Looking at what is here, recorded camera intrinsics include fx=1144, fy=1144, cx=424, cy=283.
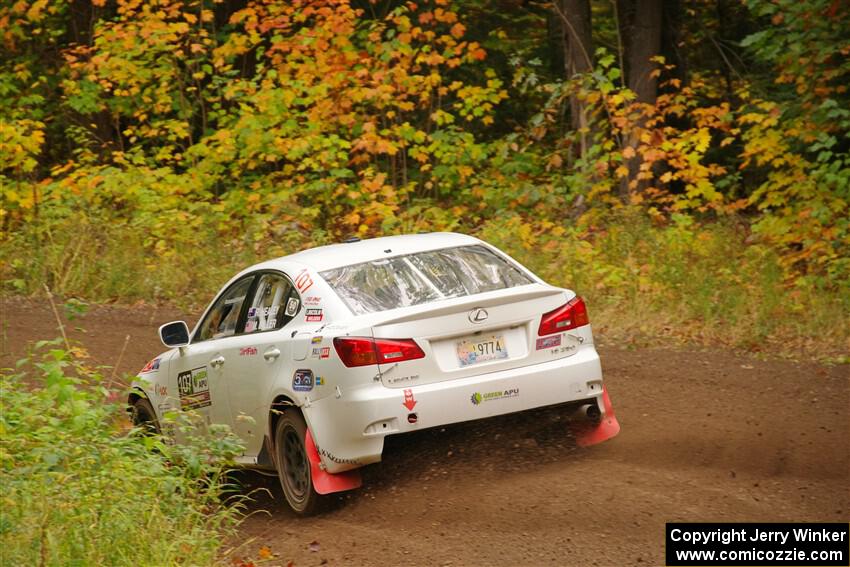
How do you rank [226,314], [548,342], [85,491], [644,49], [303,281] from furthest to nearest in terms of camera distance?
[644,49]
[226,314]
[303,281]
[548,342]
[85,491]

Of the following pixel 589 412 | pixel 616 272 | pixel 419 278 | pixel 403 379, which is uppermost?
pixel 419 278

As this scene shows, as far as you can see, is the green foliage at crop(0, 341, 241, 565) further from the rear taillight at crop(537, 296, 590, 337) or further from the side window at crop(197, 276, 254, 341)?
the rear taillight at crop(537, 296, 590, 337)

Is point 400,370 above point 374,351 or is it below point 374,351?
below

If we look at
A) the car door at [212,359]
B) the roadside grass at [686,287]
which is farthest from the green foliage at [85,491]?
the roadside grass at [686,287]

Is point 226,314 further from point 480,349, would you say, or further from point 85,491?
point 85,491

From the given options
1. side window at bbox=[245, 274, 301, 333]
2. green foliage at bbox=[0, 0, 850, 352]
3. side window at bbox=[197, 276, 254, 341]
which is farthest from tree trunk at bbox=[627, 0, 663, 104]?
side window at bbox=[245, 274, 301, 333]

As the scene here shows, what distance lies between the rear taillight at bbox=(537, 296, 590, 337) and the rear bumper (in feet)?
0.72

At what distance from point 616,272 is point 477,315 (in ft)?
22.6

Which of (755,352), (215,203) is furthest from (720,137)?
(755,352)

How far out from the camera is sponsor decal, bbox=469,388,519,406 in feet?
22.9

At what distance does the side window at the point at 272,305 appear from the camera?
7.62 metres

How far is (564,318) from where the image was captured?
7.37 meters

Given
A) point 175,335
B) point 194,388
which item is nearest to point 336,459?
point 194,388

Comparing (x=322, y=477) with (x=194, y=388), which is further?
(x=194, y=388)
